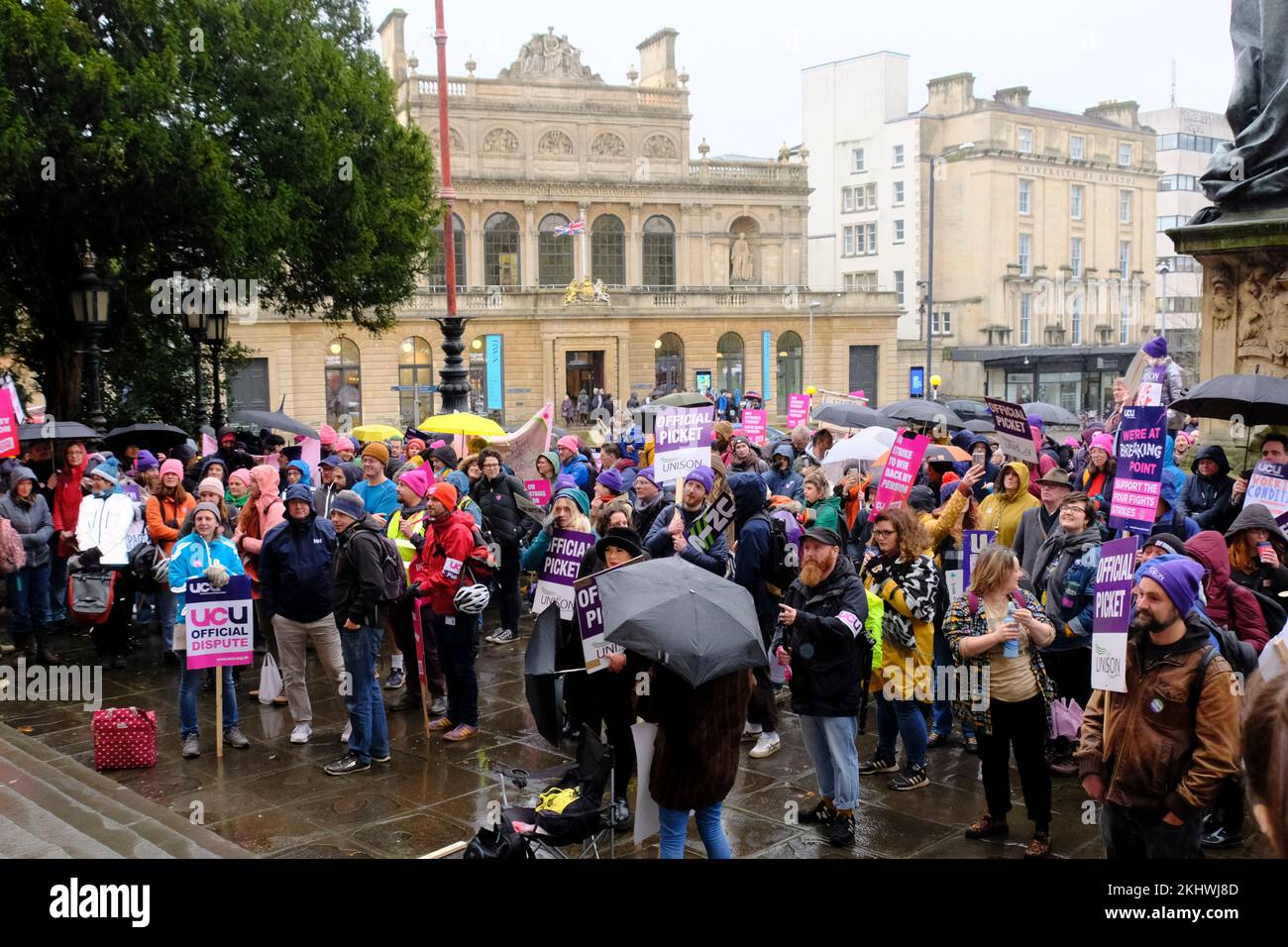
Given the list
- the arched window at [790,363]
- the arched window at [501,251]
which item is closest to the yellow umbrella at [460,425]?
the arched window at [790,363]

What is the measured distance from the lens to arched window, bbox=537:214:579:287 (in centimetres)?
6359

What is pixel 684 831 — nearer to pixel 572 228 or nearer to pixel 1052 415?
pixel 1052 415

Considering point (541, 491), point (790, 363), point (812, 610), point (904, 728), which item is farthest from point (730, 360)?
point (812, 610)

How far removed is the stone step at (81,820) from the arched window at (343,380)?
47.4 meters

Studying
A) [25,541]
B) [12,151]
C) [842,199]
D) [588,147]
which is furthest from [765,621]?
[842,199]

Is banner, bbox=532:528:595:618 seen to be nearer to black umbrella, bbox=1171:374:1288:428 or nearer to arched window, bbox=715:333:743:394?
black umbrella, bbox=1171:374:1288:428

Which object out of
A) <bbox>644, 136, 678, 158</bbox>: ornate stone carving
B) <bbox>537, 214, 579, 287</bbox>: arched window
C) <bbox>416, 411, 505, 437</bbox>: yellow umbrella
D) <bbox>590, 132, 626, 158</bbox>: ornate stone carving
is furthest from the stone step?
<bbox>644, 136, 678, 158</bbox>: ornate stone carving

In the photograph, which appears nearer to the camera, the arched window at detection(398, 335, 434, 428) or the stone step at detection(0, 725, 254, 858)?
the stone step at detection(0, 725, 254, 858)

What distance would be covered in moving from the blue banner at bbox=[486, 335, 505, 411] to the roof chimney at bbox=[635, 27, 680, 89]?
64.9 ft

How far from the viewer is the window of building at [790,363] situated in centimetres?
6241

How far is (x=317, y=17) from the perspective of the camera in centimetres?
2281

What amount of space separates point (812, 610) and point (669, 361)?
53.9 meters

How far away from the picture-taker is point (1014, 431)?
1034 cm
